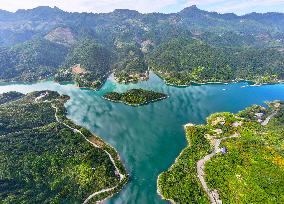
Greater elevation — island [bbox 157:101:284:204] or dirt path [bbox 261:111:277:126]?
island [bbox 157:101:284:204]

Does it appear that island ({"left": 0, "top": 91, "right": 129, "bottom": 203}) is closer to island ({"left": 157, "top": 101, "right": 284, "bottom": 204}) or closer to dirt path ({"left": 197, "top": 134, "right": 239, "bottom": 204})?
island ({"left": 157, "top": 101, "right": 284, "bottom": 204})

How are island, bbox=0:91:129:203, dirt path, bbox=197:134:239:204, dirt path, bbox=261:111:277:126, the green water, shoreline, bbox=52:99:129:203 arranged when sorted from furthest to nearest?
dirt path, bbox=261:111:277:126
the green water
shoreline, bbox=52:99:129:203
island, bbox=0:91:129:203
dirt path, bbox=197:134:239:204

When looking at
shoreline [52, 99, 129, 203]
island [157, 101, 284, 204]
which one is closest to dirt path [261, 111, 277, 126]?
island [157, 101, 284, 204]

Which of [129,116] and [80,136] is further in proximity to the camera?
[129,116]

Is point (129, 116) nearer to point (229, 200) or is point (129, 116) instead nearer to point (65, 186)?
point (65, 186)

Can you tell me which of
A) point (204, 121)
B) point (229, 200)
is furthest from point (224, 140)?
point (229, 200)

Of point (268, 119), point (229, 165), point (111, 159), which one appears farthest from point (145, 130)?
point (268, 119)

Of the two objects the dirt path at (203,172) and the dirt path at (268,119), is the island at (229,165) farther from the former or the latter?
the dirt path at (268,119)
